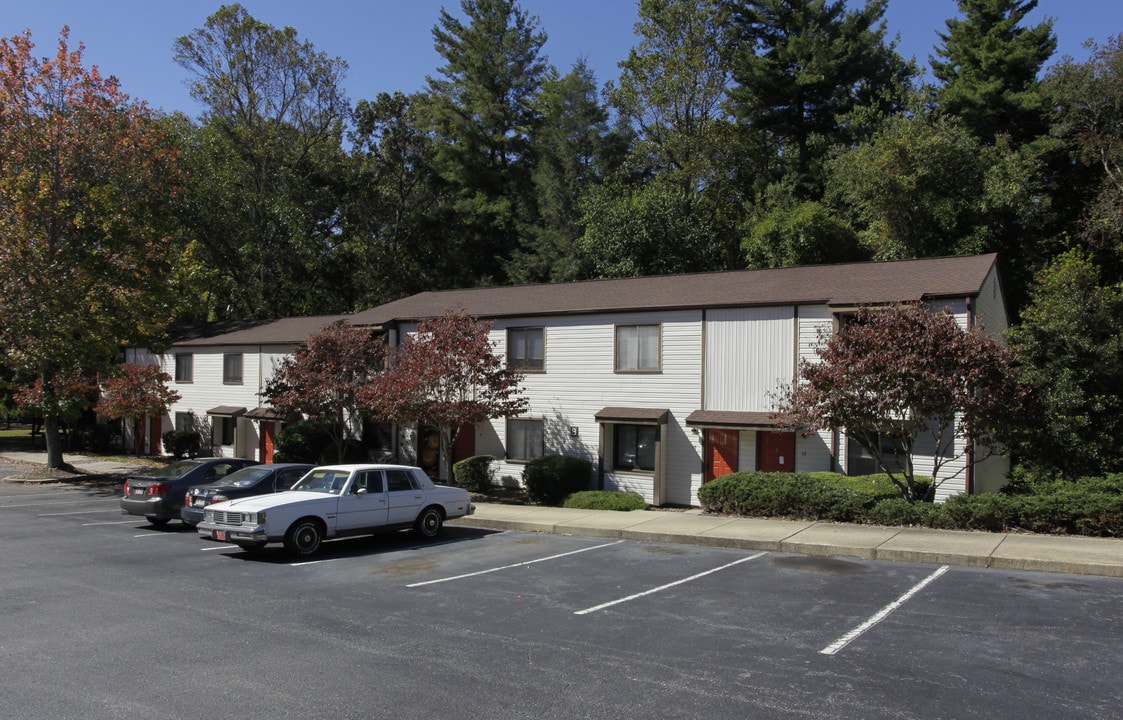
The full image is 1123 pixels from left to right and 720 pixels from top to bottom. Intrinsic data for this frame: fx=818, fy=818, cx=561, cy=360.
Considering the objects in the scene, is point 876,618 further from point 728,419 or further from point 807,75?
point 807,75

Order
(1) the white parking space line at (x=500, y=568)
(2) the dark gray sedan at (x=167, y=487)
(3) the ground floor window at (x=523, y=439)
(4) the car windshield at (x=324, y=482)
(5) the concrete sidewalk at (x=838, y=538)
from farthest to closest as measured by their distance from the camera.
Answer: (3) the ground floor window at (x=523, y=439)
(2) the dark gray sedan at (x=167, y=487)
(4) the car windshield at (x=324, y=482)
(5) the concrete sidewalk at (x=838, y=538)
(1) the white parking space line at (x=500, y=568)

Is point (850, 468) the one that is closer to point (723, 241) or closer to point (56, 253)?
point (723, 241)

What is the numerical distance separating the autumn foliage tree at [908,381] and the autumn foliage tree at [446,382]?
8.70 m

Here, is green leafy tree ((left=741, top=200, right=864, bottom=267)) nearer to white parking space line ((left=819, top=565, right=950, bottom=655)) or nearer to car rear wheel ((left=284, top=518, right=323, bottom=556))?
white parking space line ((left=819, top=565, right=950, bottom=655))

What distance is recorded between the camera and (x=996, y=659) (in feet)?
25.7

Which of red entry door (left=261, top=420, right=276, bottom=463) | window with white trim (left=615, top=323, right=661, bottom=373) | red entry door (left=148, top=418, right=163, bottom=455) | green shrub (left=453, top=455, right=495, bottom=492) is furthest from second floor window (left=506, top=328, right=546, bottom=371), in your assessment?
red entry door (left=148, top=418, right=163, bottom=455)

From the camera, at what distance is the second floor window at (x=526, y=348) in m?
25.4

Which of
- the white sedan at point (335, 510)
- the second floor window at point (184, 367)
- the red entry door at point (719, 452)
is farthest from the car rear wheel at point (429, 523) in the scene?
the second floor window at point (184, 367)

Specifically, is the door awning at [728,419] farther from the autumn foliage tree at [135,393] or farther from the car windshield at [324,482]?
the autumn foliage tree at [135,393]

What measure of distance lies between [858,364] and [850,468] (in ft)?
14.9

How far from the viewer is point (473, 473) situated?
81.1ft

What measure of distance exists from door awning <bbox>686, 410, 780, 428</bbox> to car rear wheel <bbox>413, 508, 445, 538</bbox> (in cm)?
800

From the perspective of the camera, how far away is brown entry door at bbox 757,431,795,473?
20641 mm

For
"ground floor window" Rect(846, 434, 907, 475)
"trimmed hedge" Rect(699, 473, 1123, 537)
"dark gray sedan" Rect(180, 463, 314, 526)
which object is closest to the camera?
"trimmed hedge" Rect(699, 473, 1123, 537)
